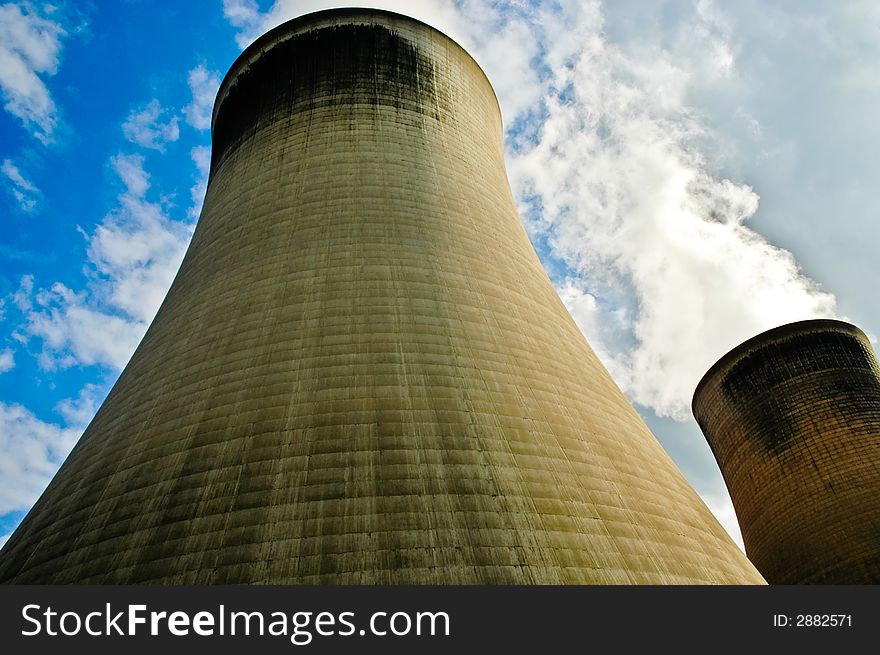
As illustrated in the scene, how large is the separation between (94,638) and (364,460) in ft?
5.06

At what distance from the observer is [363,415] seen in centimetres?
399

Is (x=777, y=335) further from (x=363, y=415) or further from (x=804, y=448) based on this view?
(x=363, y=415)

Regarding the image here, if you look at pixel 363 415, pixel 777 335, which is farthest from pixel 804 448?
pixel 363 415

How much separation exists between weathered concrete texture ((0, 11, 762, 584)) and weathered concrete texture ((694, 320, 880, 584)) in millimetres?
6301

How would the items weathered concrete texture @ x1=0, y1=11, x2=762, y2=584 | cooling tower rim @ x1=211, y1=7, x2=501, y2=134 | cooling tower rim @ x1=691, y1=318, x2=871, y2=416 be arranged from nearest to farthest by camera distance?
weathered concrete texture @ x1=0, y1=11, x2=762, y2=584 < cooling tower rim @ x1=211, y1=7, x2=501, y2=134 < cooling tower rim @ x1=691, y1=318, x2=871, y2=416

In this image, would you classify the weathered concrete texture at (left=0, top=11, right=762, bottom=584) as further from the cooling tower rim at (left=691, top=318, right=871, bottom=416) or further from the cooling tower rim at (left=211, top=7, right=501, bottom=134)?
the cooling tower rim at (left=691, top=318, right=871, bottom=416)

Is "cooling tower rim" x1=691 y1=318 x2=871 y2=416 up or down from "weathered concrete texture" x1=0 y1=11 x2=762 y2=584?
up

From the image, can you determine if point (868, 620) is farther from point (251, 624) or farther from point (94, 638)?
point (94, 638)

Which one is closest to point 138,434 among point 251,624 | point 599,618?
point 251,624

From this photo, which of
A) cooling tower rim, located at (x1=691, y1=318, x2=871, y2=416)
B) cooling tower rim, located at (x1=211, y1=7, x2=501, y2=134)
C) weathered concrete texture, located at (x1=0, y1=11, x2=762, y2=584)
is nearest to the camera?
weathered concrete texture, located at (x1=0, y1=11, x2=762, y2=584)

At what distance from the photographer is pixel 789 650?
3.33m

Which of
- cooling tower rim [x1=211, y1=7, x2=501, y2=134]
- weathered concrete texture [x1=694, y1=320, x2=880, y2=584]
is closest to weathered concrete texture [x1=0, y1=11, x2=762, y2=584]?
cooling tower rim [x1=211, y1=7, x2=501, y2=134]

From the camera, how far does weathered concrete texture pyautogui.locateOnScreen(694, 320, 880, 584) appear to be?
9562mm

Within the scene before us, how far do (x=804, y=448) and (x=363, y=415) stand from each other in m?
9.10
